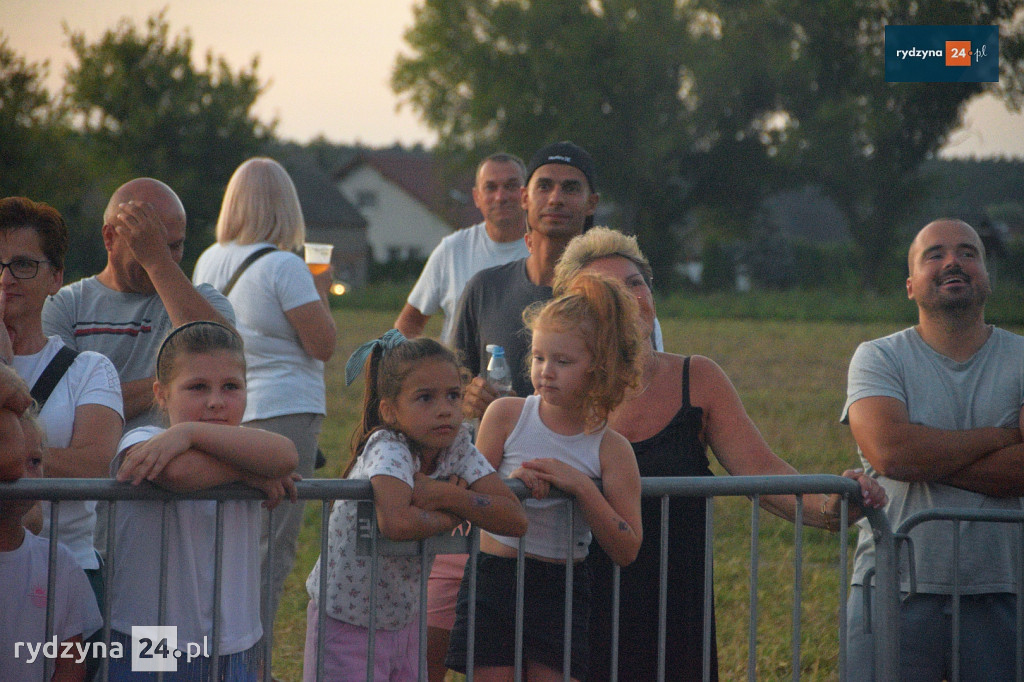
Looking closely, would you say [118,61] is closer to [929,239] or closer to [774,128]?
[774,128]

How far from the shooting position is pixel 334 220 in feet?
205

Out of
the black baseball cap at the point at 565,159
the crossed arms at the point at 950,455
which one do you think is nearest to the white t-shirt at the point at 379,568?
the crossed arms at the point at 950,455

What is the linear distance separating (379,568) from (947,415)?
200 centimetres

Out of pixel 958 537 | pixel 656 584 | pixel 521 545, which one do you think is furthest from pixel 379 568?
pixel 958 537

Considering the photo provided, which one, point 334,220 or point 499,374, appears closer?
point 499,374

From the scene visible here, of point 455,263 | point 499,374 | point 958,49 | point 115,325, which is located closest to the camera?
point 115,325

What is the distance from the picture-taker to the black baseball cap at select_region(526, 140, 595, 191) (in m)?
4.53

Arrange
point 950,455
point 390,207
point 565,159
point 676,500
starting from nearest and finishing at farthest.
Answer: point 676,500
point 950,455
point 565,159
point 390,207

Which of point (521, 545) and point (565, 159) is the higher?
point (565, 159)

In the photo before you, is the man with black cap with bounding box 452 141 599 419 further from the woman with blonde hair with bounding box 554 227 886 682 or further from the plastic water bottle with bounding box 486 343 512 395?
the woman with blonde hair with bounding box 554 227 886 682

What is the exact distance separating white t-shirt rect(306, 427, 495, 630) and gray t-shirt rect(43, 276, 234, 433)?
1.18m

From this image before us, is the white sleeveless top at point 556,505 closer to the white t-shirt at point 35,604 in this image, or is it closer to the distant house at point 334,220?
the white t-shirt at point 35,604

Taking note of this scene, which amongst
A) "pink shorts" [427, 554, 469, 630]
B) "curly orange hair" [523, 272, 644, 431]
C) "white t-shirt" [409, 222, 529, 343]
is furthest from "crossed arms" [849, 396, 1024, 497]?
"white t-shirt" [409, 222, 529, 343]

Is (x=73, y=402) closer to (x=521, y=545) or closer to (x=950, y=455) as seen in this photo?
(x=521, y=545)
